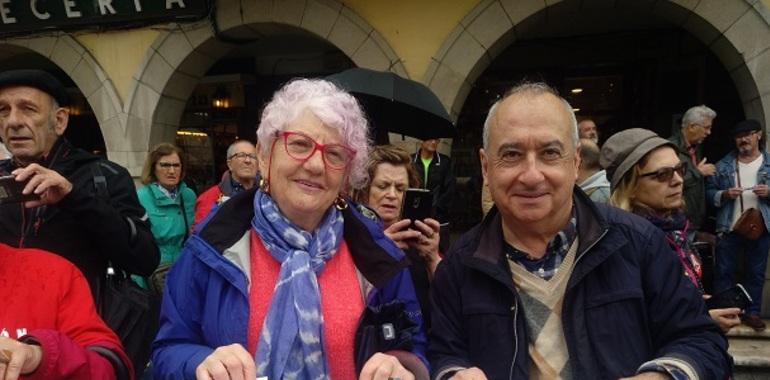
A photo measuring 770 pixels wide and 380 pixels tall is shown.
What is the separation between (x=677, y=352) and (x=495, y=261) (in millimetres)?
591

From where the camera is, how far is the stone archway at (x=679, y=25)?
5.40 metres

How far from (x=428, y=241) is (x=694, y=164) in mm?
4072

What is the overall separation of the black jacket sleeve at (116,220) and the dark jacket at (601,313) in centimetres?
146

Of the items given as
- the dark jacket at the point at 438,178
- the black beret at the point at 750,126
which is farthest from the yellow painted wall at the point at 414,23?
the black beret at the point at 750,126

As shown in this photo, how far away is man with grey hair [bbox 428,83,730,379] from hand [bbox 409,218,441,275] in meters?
0.65

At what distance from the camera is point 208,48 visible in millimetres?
7355

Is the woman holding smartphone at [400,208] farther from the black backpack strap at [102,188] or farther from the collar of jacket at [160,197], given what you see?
the collar of jacket at [160,197]

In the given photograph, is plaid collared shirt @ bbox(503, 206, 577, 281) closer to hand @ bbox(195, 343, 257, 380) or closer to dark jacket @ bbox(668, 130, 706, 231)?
hand @ bbox(195, 343, 257, 380)

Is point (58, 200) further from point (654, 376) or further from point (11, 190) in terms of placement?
point (654, 376)

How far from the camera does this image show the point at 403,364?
67.3 inches

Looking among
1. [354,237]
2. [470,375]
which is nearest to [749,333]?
[470,375]

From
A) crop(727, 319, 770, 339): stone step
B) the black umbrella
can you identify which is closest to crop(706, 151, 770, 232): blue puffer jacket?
crop(727, 319, 770, 339): stone step

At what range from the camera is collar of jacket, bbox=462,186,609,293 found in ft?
5.48

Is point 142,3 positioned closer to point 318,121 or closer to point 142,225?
point 142,225
